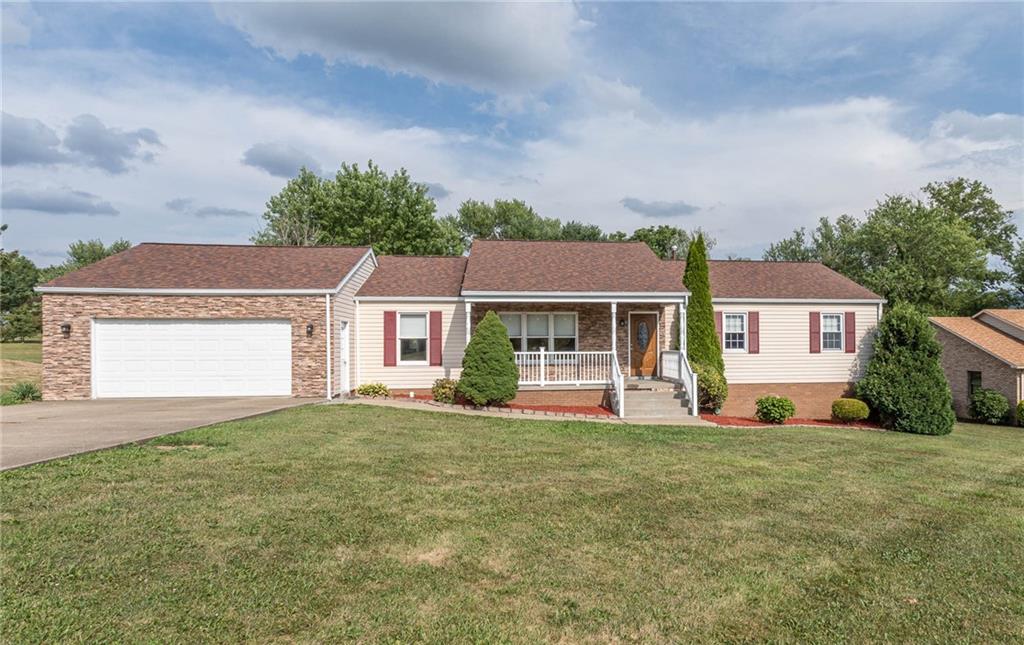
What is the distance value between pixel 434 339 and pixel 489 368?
3112 mm

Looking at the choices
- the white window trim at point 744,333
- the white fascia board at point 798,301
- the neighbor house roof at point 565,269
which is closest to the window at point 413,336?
the neighbor house roof at point 565,269

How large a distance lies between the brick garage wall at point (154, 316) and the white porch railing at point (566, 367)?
19.1ft

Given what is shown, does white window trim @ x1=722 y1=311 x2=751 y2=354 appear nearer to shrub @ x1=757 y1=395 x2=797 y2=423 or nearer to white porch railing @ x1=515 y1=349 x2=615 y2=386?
shrub @ x1=757 y1=395 x2=797 y2=423

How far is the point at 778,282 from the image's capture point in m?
18.9

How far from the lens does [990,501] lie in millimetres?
6730

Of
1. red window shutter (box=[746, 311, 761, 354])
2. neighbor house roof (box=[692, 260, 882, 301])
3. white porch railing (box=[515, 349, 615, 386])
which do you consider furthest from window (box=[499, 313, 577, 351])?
red window shutter (box=[746, 311, 761, 354])

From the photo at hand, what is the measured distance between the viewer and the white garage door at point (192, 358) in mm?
14516

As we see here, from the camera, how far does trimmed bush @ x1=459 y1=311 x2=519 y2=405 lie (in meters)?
13.9

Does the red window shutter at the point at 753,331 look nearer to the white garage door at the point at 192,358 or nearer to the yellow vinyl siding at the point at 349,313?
the yellow vinyl siding at the point at 349,313

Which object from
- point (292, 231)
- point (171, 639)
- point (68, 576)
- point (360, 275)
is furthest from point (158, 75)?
point (292, 231)

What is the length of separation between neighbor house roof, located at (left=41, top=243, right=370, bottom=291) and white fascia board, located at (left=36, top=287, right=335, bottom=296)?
3.2 inches

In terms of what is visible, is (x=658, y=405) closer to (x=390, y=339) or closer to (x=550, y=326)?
(x=550, y=326)

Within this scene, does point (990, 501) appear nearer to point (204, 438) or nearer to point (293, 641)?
point (293, 641)

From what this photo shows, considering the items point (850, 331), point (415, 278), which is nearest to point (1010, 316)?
point (850, 331)
